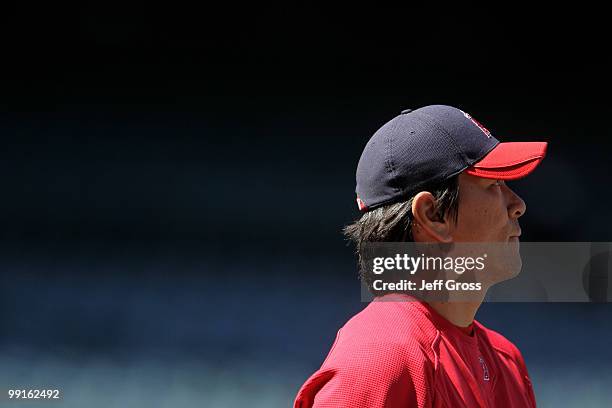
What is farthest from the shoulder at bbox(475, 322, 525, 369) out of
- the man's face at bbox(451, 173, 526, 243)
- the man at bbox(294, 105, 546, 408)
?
the man's face at bbox(451, 173, 526, 243)

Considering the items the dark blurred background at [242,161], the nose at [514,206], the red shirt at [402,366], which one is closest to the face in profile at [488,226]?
the nose at [514,206]

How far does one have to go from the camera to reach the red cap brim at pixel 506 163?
1.11 m

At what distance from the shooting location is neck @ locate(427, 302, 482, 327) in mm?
1146

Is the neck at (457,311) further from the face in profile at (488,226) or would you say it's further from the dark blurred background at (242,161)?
the dark blurred background at (242,161)

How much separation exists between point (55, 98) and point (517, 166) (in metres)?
2.63

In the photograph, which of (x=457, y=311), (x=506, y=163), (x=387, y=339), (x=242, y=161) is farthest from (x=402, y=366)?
(x=242, y=161)

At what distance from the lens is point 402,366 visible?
958mm

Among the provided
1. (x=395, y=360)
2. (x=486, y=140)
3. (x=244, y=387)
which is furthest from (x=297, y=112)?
(x=395, y=360)

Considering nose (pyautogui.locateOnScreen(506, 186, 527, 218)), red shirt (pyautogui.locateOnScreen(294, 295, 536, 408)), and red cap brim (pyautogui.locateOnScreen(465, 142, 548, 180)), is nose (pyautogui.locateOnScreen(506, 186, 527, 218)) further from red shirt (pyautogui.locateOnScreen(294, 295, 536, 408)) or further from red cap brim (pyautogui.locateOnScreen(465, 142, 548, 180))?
red shirt (pyautogui.locateOnScreen(294, 295, 536, 408))

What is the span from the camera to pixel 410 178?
3.63 feet

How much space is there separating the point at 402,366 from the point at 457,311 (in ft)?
0.76

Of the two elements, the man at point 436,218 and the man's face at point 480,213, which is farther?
the man's face at point 480,213

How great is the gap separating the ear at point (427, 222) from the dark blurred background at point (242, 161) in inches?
84.7

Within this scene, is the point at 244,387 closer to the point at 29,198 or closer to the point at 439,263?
the point at 29,198
